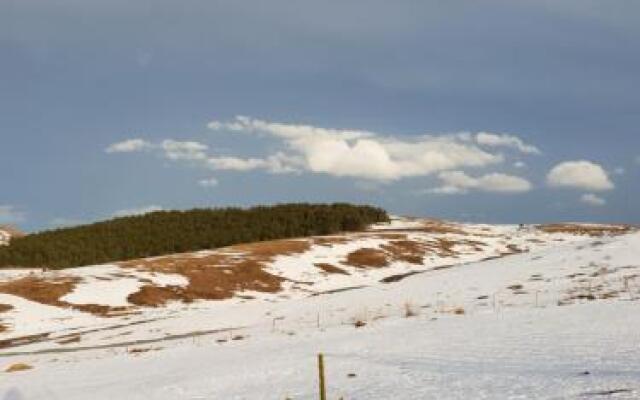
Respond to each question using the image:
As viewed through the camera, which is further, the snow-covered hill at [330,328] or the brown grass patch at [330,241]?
the brown grass patch at [330,241]

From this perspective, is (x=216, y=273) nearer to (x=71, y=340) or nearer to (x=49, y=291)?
(x=49, y=291)

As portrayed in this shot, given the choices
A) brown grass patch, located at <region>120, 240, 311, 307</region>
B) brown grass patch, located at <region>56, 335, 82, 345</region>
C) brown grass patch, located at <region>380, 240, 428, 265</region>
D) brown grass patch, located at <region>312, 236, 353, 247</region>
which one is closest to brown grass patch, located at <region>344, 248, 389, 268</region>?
brown grass patch, located at <region>380, 240, 428, 265</region>

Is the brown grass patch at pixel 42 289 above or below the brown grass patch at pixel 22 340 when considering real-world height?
above

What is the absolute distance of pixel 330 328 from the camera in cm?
4178

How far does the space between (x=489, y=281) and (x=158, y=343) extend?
1246 inches

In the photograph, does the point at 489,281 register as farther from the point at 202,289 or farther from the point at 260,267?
the point at 260,267

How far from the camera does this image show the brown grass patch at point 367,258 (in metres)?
121

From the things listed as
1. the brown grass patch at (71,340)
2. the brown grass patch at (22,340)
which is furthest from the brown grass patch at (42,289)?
the brown grass patch at (71,340)

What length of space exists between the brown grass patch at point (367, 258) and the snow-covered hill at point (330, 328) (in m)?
0.52

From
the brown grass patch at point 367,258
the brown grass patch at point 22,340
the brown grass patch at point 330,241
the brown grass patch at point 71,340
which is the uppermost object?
the brown grass patch at point 330,241

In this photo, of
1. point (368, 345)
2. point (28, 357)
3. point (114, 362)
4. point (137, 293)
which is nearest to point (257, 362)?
point (368, 345)

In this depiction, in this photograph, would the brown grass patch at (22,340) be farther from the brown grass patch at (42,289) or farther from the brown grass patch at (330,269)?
the brown grass patch at (330,269)

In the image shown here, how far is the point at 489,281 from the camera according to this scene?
6844 centimetres

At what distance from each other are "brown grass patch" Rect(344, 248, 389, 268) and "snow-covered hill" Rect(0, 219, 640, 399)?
52 cm
